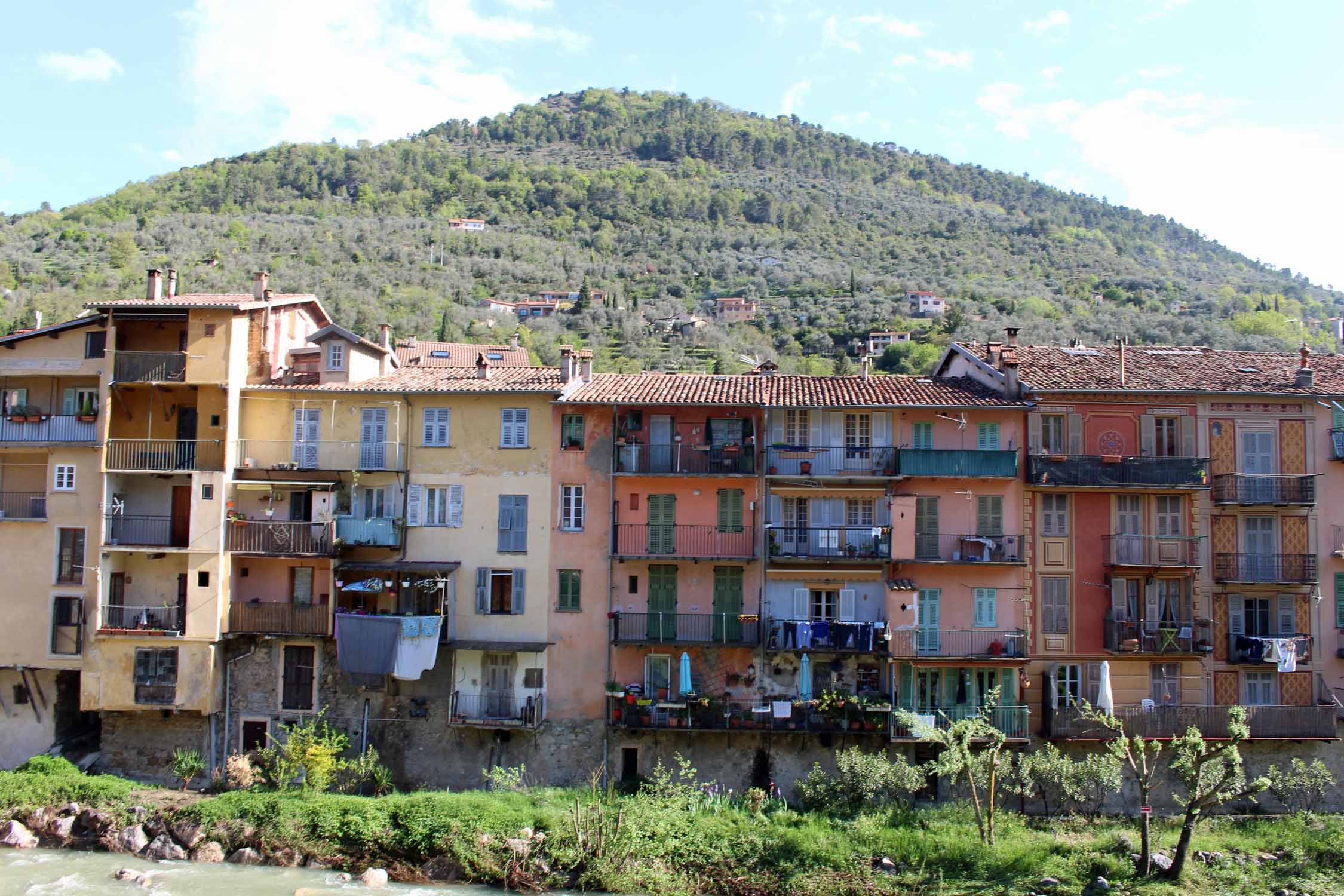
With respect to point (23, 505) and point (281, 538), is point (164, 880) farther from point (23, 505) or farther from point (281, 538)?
point (23, 505)

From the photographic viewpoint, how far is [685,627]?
31281mm

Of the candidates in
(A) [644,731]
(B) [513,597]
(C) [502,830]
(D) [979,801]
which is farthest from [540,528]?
(D) [979,801]

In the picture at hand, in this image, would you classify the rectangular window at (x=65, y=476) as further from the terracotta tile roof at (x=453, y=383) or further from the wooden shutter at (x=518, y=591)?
the wooden shutter at (x=518, y=591)

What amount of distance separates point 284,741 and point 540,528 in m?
9.95

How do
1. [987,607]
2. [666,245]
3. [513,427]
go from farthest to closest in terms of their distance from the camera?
[666,245], [513,427], [987,607]

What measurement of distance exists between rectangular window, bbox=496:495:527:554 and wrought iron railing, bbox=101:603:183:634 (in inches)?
382

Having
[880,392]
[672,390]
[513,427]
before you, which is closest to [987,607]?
[880,392]

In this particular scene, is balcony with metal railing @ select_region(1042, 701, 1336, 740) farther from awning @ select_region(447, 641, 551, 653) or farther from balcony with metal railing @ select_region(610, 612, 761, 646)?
awning @ select_region(447, 641, 551, 653)

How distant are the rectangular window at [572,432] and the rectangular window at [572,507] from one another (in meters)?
1.23

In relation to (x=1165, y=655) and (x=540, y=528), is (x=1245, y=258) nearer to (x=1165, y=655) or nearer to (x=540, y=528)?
(x=1165, y=655)

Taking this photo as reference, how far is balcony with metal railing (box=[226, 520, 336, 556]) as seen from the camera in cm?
3133

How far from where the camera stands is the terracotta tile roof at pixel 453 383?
1259 inches

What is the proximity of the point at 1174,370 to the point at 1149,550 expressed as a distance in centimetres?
624

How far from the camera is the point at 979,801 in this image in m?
29.1
